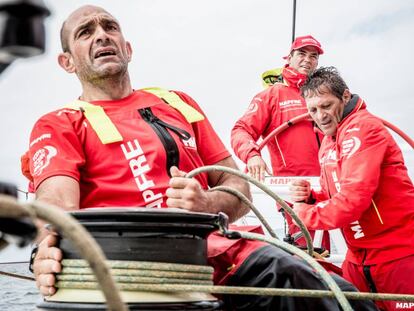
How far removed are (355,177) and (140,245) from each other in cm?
163

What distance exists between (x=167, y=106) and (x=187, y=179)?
0.79 meters

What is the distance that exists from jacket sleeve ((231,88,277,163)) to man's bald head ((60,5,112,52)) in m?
2.24

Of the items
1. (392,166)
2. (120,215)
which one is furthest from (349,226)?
(120,215)

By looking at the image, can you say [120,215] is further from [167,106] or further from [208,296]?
[167,106]

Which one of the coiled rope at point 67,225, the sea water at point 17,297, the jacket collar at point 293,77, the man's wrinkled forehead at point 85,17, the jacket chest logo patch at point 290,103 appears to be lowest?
the sea water at point 17,297

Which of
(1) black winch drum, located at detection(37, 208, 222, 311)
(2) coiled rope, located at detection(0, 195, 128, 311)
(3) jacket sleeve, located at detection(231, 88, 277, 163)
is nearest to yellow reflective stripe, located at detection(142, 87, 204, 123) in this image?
(1) black winch drum, located at detection(37, 208, 222, 311)

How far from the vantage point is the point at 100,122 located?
2.38m

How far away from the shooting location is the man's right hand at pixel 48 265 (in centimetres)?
160

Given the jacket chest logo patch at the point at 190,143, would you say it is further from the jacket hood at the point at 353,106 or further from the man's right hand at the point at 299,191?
the jacket hood at the point at 353,106

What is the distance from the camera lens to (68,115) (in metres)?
2.44

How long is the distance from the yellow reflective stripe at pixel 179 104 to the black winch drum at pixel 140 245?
1.09 metres

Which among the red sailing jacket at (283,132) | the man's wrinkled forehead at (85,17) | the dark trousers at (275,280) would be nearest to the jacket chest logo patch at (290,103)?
the red sailing jacket at (283,132)

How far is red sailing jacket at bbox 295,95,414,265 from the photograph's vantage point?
2.96m

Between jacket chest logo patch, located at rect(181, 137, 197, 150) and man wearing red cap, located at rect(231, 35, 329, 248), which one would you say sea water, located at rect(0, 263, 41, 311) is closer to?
man wearing red cap, located at rect(231, 35, 329, 248)
